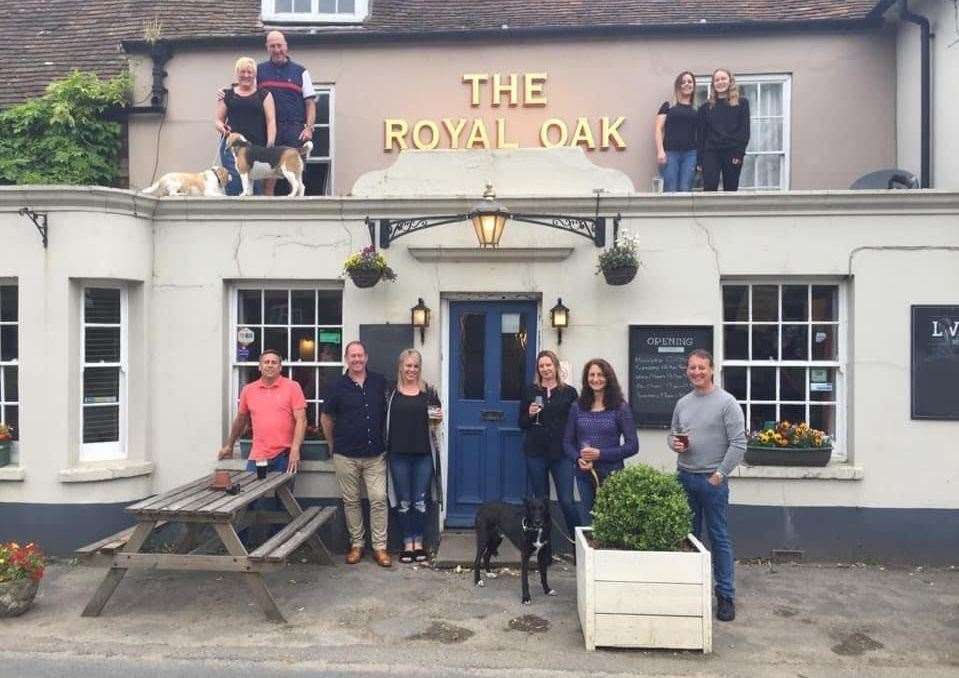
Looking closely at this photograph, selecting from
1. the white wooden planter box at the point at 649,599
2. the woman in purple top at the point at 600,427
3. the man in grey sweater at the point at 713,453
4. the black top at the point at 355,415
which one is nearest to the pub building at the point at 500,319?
the black top at the point at 355,415

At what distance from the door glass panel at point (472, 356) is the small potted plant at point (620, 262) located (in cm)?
134

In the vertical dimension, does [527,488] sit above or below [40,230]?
below

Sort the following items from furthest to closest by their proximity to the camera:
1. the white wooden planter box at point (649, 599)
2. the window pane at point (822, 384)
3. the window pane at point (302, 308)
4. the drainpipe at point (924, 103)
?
the drainpipe at point (924, 103), the window pane at point (302, 308), the window pane at point (822, 384), the white wooden planter box at point (649, 599)

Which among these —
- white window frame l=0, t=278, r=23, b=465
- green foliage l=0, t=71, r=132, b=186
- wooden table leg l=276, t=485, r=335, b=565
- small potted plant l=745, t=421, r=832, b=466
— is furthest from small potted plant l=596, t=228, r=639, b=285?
green foliage l=0, t=71, r=132, b=186

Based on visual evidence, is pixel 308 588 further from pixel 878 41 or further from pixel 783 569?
pixel 878 41

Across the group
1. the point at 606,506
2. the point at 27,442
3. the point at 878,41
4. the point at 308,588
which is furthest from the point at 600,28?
the point at 27,442

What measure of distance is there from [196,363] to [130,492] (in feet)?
4.55

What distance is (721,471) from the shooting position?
5500 mm

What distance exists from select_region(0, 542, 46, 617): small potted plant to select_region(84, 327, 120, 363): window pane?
7.14 ft

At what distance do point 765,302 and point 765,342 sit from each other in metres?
0.40

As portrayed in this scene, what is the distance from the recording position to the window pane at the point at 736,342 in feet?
24.3

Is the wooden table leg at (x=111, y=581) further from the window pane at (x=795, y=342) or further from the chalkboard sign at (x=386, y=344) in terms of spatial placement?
the window pane at (x=795, y=342)

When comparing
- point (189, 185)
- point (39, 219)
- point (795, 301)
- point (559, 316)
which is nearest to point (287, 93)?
point (189, 185)

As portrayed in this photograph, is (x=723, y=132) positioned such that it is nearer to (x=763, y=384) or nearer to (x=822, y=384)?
(x=763, y=384)
